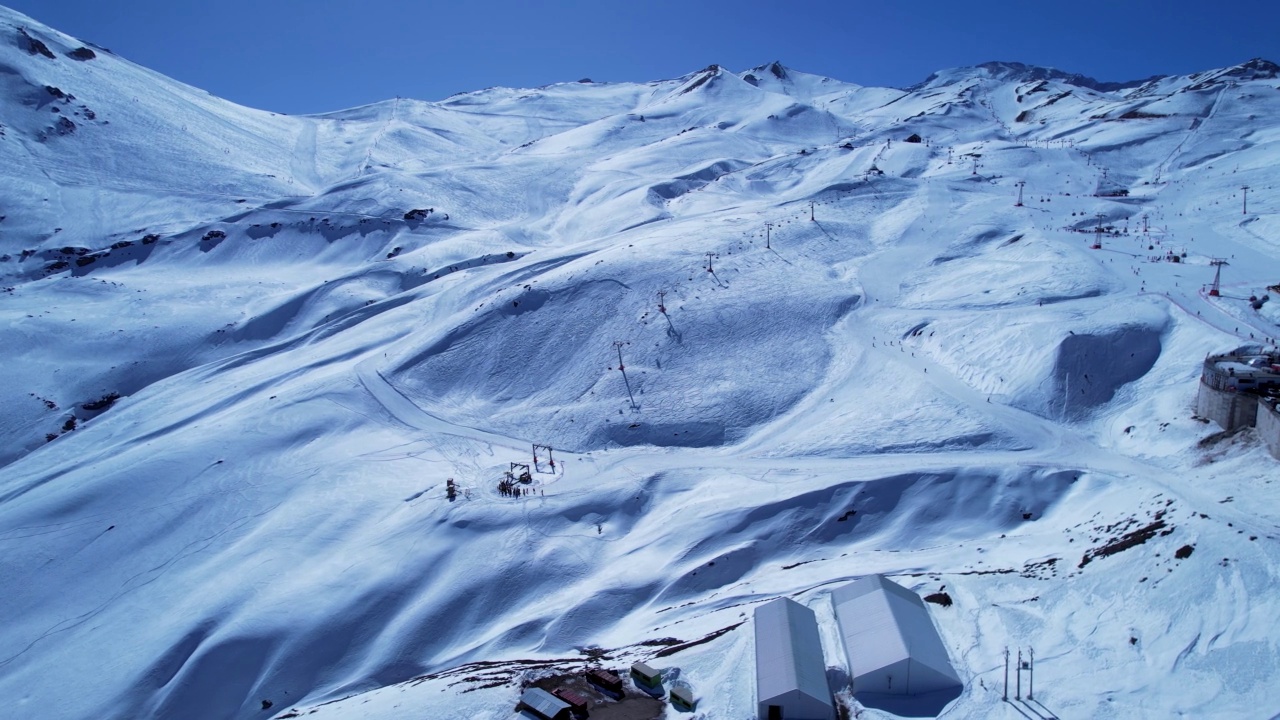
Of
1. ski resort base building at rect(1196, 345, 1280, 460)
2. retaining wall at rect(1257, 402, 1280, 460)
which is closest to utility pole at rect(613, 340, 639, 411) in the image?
ski resort base building at rect(1196, 345, 1280, 460)

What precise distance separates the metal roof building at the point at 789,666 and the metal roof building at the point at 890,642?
946 mm

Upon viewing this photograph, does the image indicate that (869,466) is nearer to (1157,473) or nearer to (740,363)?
(1157,473)

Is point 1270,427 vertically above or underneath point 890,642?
above

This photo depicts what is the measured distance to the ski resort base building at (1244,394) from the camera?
85.9 ft

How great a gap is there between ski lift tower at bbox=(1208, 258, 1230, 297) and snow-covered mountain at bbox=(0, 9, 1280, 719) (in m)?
0.70

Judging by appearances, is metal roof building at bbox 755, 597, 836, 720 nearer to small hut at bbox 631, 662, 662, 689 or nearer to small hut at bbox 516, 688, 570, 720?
small hut at bbox 631, 662, 662, 689

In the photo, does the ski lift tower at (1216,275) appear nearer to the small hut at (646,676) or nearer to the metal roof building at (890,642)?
the metal roof building at (890,642)

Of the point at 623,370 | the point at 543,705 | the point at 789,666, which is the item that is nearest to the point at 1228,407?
the point at 789,666

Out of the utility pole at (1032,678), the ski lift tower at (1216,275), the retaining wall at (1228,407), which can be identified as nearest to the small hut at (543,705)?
the utility pole at (1032,678)

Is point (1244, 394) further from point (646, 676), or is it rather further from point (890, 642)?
point (646, 676)

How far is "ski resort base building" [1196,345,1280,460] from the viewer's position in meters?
26.2

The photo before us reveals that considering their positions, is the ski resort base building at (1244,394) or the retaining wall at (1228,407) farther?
the retaining wall at (1228,407)

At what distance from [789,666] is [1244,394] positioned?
2197cm

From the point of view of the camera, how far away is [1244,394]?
2817 cm
